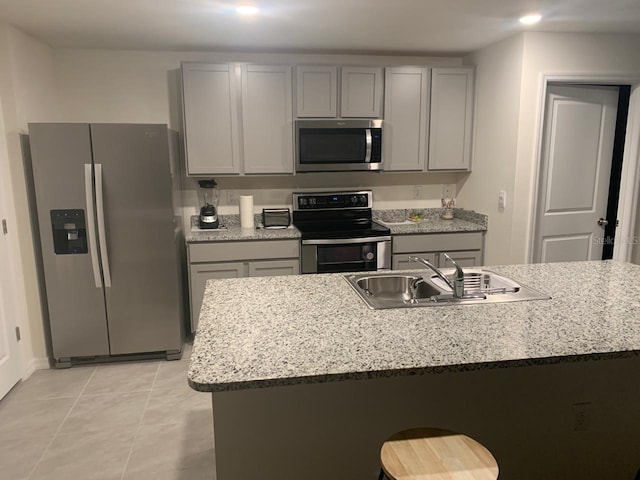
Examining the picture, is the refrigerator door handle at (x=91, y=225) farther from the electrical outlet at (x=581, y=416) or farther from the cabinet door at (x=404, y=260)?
the electrical outlet at (x=581, y=416)

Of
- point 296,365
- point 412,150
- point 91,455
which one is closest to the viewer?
point 296,365

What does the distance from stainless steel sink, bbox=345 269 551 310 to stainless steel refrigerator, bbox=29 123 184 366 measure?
1701 mm

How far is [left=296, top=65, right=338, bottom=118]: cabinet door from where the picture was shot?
3.65m

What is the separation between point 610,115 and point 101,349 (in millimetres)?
4271

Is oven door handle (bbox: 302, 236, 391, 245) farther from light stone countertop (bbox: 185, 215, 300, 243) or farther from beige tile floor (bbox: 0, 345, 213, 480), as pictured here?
beige tile floor (bbox: 0, 345, 213, 480)

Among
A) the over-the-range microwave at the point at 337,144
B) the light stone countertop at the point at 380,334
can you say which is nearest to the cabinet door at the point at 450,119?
the over-the-range microwave at the point at 337,144

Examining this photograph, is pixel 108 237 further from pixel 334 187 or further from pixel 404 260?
pixel 404 260

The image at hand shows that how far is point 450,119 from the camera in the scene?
12.9 feet

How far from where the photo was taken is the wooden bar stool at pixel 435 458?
47.3 inches

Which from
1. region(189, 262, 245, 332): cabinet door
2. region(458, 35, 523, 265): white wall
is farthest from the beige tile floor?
region(458, 35, 523, 265): white wall

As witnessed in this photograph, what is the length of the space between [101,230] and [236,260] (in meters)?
0.98

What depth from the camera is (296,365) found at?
1.32 m

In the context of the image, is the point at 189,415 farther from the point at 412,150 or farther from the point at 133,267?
the point at 412,150

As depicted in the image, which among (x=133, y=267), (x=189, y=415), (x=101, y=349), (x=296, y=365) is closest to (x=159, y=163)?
(x=133, y=267)
